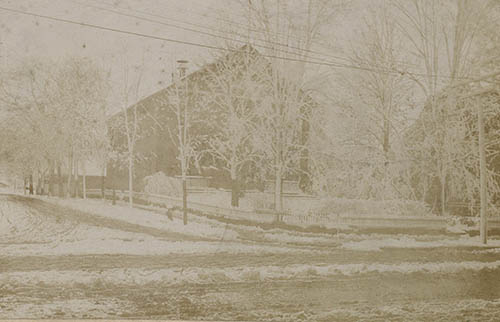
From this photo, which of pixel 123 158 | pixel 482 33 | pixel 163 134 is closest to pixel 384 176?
pixel 482 33

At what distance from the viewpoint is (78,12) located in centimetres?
317

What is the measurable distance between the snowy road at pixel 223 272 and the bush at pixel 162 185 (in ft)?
0.65

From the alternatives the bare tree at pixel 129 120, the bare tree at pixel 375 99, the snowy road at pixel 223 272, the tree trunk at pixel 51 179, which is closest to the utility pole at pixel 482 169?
the snowy road at pixel 223 272

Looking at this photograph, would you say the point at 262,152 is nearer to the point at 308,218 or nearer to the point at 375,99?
the point at 308,218

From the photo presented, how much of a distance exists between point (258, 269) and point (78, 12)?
2.26 meters

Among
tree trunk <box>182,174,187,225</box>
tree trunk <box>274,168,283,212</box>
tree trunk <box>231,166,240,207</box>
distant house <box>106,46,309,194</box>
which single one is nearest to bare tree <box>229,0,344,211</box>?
tree trunk <box>274,168,283,212</box>

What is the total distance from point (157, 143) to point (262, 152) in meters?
0.78

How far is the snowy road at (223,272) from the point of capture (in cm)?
296

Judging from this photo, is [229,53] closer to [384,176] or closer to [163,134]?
[163,134]

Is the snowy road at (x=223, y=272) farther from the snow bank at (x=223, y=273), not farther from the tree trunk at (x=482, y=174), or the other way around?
the tree trunk at (x=482, y=174)

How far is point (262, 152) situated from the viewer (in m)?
3.30

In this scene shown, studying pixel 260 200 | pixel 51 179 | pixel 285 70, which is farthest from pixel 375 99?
pixel 51 179

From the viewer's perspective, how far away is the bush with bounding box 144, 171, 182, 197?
3.25m

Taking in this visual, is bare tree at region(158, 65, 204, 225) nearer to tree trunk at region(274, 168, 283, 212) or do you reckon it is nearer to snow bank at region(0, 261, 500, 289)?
snow bank at region(0, 261, 500, 289)
